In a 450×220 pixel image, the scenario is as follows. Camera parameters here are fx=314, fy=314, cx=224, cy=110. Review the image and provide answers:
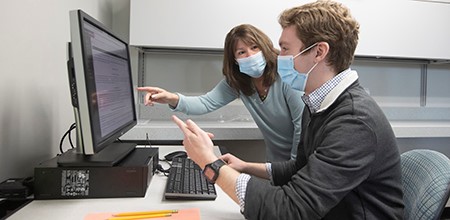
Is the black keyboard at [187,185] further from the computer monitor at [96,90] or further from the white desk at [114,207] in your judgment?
the computer monitor at [96,90]

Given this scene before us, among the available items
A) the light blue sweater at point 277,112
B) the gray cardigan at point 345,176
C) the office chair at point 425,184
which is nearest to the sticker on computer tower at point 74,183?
the gray cardigan at point 345,176

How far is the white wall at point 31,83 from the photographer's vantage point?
0.89 m

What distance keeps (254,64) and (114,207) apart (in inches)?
36.2

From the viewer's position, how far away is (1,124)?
0.87 m

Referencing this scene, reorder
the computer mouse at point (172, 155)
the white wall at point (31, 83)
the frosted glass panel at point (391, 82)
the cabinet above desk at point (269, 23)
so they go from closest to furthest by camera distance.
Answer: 1. the white wall at point (31, 83)
2. the computer mouse at point (172, 155)
3. the cabinet above desk at point (269, 23)
4. the frosted glass panel at point (391, 82)

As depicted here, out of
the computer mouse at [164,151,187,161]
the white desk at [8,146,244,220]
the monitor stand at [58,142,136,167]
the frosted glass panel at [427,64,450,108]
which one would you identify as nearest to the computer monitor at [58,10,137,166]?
the monitor stand at [58,142,136,167]

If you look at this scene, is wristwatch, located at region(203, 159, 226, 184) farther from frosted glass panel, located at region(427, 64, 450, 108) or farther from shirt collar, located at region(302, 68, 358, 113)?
frosted glass panel, located at region(427, 64, 450, 108)

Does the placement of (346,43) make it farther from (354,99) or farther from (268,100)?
(268,100)

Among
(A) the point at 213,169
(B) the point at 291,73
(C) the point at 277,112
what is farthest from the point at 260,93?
(A) the point at 213,169

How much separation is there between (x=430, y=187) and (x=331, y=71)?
374mm

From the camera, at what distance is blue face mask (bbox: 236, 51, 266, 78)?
57.7 inches

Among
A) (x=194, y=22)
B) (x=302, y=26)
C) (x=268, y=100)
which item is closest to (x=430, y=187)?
(x=302, y=26)

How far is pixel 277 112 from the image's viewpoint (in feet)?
4.92

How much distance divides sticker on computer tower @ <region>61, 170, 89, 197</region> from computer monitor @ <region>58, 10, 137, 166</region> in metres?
0.02
